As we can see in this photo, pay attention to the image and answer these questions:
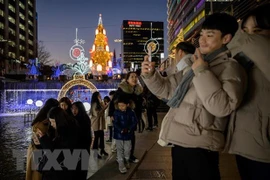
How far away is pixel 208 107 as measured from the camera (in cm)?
191

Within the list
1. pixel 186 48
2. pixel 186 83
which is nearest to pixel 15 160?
pixel 186 48

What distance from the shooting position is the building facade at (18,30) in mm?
80562

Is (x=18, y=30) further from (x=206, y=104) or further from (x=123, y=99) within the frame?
(x=206, y=104)

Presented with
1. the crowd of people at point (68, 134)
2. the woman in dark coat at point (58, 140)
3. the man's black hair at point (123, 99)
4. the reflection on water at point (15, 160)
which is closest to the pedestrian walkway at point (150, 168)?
the crowd of people at point (68, 134)

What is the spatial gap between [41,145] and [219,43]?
2.40 m

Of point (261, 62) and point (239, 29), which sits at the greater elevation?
point (239, 29)

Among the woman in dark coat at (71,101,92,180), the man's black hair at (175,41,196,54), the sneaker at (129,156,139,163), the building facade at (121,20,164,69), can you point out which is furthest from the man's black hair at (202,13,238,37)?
the building facade at (121,20,164,69)

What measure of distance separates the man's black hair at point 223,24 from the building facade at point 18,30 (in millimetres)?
76200

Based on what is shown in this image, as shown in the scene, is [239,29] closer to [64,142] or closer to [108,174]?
[64,142]

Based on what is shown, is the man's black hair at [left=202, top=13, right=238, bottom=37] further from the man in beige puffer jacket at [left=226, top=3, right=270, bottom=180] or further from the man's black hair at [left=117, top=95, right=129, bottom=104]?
the man's black hair at [left=117, top=95, right=129, bottom=104]

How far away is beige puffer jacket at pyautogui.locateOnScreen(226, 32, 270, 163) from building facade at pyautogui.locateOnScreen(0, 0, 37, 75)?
76424mm

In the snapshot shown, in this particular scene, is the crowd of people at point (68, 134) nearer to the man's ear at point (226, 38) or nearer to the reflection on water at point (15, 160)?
the reflection on water at point (15, 160)

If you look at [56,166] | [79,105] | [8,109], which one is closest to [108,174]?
[79,105]

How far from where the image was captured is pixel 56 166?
11.8ft
